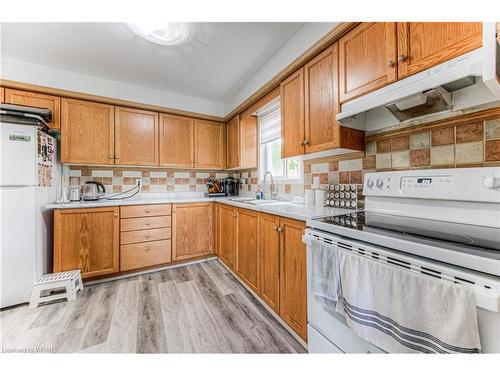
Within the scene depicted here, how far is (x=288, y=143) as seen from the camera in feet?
5.96

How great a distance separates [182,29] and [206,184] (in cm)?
213

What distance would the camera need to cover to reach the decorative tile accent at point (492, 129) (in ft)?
3.01

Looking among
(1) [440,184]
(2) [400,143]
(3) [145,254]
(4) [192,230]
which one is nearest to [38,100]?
(3) [145,254]

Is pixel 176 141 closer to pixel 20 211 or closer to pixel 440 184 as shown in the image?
pixel 20 211

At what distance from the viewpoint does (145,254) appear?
2.38m

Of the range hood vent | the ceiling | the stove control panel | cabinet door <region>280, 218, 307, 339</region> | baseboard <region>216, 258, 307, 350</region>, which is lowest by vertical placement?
baseboard <region>216, 258, 307, 350</region>

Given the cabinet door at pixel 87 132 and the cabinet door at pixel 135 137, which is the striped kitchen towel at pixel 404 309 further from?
the cabinet door at pixel 87 132

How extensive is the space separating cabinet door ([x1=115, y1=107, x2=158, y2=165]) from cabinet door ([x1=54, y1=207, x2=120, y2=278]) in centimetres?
73

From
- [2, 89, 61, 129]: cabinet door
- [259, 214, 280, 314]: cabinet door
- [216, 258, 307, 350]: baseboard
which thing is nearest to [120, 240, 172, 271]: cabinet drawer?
[216, 258, 307, 350]: baseboard

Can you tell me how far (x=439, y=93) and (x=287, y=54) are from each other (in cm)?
127

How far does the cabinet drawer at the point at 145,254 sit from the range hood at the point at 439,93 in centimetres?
239

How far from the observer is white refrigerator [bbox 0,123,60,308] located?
1704 mm

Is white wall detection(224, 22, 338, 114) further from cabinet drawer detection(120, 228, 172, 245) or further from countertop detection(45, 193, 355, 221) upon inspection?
cabinet drawer detection(120, 228, 172, 245)
